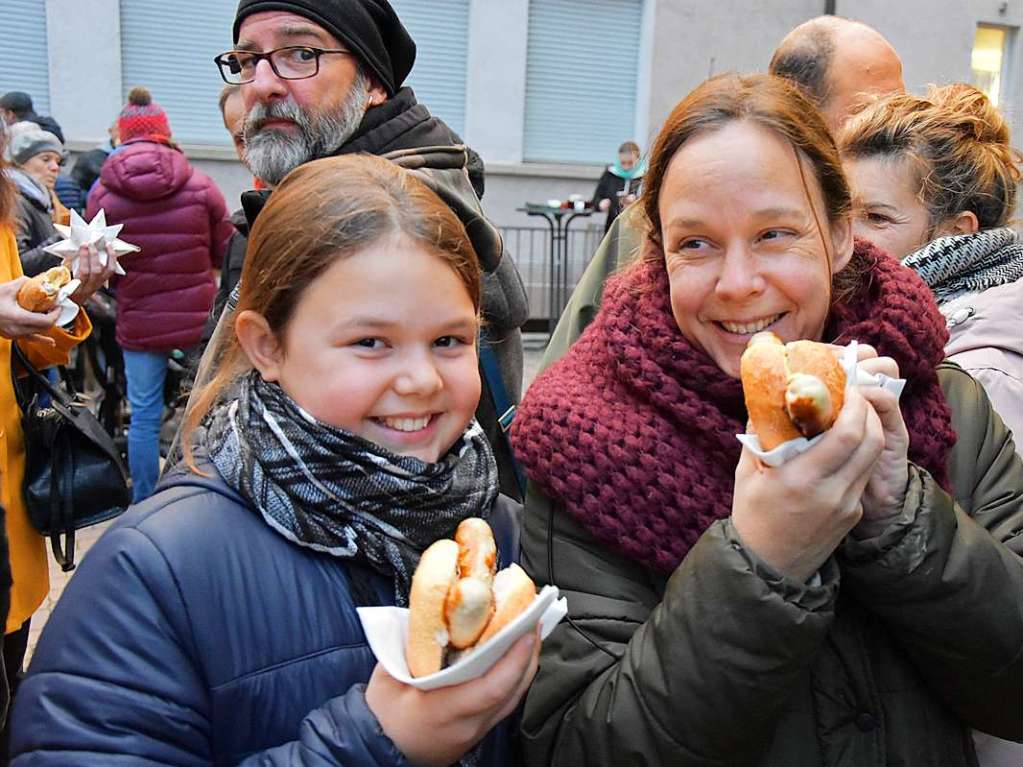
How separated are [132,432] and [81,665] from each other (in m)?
4.59

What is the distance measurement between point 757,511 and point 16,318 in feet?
7.33

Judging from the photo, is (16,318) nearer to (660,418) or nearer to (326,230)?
(326,230)

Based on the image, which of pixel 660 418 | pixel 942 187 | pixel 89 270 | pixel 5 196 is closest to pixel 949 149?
pixel 942 187

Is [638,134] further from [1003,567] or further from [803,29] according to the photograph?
[1003,567]

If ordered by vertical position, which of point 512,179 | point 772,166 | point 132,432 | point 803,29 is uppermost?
point 803,29

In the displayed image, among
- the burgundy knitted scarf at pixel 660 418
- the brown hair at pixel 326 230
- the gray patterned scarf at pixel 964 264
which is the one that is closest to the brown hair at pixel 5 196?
the brown hair at pixel 326 230

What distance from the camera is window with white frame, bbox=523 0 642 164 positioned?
1248 cm

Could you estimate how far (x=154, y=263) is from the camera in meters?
5.52

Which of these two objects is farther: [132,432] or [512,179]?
[512,179]

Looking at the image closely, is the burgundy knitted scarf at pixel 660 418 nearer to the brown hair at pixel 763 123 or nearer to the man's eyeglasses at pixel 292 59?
the brown hair at pixel 763 123

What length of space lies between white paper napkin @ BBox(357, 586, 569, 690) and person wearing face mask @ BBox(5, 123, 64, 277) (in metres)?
2.44

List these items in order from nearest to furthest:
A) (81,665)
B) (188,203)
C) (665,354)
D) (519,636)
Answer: (519,636), (81,665), (665,354), (188,203)

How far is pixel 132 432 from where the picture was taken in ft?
18.2

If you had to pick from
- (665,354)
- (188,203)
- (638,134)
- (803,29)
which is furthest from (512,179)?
(665,354)
